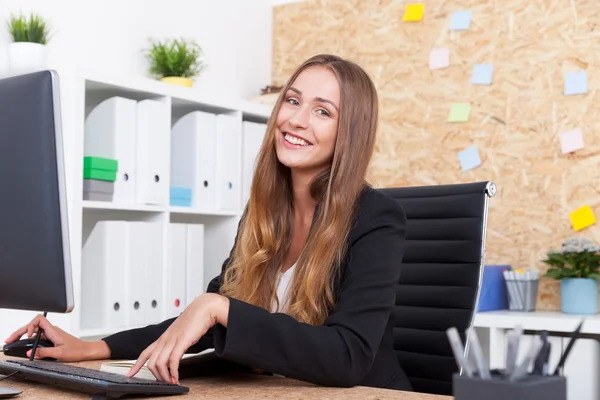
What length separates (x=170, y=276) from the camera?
2732mm

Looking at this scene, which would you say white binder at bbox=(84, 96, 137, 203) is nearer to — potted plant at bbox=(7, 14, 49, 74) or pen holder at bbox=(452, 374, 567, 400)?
potted plant at bbox=(7, 14, 49, 74)

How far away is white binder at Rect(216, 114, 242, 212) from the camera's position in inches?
116

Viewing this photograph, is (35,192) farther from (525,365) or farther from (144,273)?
(144,273)

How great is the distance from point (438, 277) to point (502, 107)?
1.47m

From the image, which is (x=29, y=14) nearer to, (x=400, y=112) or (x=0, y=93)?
(x=400, y=112)

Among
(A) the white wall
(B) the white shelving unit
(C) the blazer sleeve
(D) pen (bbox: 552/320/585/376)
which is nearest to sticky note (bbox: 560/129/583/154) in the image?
(B) the white shelving unit

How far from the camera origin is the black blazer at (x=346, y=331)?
108 centimetres

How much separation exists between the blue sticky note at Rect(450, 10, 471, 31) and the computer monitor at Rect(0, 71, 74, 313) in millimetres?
2368

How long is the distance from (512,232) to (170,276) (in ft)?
4.27

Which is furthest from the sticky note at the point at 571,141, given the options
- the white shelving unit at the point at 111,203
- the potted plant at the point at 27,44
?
the potted plant at the point at 27,44

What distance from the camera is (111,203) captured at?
2545 mm

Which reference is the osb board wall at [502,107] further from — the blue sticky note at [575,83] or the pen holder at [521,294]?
the pen holder at [521,294]

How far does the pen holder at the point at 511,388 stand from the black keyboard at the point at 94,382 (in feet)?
1.45

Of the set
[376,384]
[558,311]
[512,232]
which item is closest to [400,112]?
[512,232]
